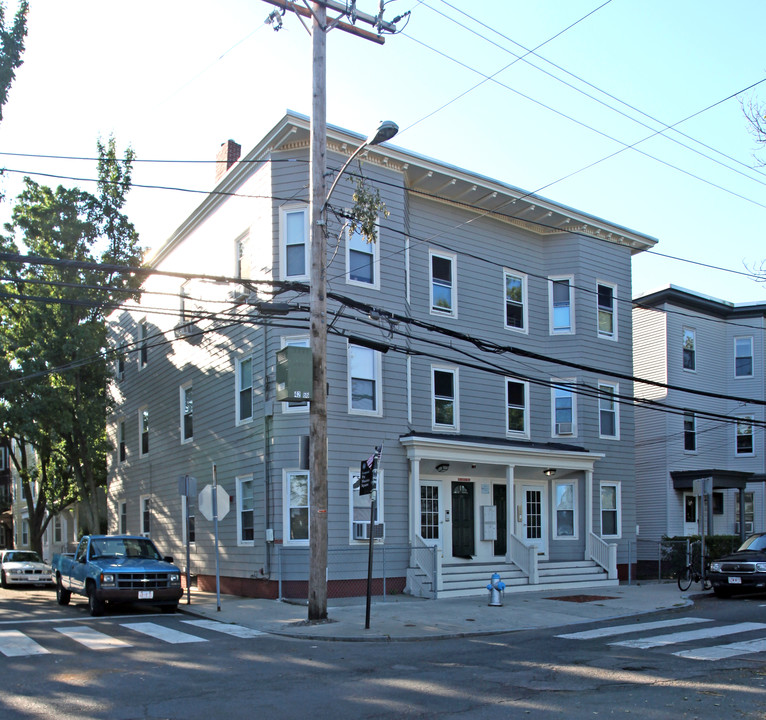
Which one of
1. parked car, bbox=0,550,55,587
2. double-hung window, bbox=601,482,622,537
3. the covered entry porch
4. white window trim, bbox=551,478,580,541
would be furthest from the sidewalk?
parked car, bbox=0,550,55,587

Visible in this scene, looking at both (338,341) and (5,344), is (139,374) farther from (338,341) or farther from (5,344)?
(338,341)

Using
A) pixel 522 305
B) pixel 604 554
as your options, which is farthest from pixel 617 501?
pixel 522 305

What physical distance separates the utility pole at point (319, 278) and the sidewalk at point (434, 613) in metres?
0.99

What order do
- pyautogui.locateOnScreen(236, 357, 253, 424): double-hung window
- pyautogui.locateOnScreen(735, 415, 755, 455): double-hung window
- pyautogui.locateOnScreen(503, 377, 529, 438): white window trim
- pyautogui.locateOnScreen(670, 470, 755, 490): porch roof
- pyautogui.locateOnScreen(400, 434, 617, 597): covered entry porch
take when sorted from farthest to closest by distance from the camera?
pyautogui.locateOnScreen(735, 415, 755, 455): double-hung window
pyautogui.locateOnScreen(670, 470, 755, 490): porch roof
pyautogui.locateOnScreen(503, 377, 529, 438): white window trim
pyautogui.locateOnScreen(236, 357, 253, 424): double-hung window
pyautogui.locateOnScreen(400, 434, 617, 597): covered entry porch

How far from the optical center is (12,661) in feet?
33.8

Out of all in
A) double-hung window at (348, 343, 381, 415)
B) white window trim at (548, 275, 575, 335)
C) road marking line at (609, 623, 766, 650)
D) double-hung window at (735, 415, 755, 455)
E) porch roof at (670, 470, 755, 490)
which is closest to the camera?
road marking line at (609, 623, 766, 650)

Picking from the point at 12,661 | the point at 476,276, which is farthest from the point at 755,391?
the point at 12,661

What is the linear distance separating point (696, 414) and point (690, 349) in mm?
2657

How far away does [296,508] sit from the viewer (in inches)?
725

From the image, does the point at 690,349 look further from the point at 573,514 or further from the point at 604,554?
the point at 604,554

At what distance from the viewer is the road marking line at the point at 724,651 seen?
10.4 metres

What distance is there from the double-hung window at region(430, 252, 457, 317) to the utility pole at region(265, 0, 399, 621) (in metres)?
7.61

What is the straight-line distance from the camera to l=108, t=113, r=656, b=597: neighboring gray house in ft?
61.5

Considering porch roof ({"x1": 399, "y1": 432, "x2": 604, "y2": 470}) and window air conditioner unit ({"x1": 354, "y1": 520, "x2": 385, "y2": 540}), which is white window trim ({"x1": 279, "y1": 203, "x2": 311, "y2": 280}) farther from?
window air conditioner unit ({"x1": 354, "y1": 520, "x2": 385, "y2": 540})
